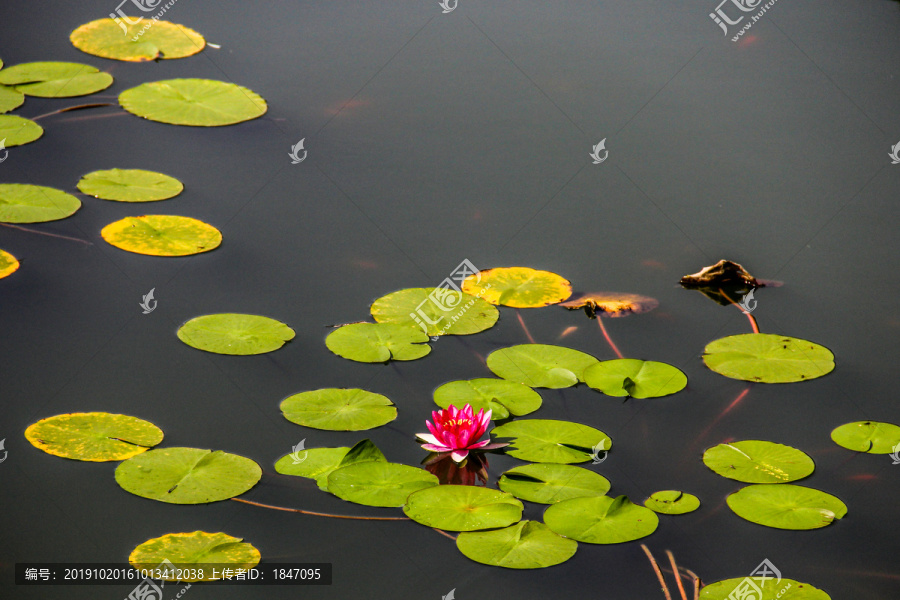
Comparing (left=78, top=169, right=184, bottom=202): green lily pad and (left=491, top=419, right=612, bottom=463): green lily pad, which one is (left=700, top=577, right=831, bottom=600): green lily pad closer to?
(left=491, top=419, right=612, bottom=463): green lily pad

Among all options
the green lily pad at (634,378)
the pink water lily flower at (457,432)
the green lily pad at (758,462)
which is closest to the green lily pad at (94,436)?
the pink water lily flower at (457,432)

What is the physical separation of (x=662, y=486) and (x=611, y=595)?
1.33ft

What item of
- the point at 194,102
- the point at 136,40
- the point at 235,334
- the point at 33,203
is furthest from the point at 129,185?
the point at 136,40

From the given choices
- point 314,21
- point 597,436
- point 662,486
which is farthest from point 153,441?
point 314,21

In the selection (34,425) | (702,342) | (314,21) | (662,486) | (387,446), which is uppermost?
(314,21)

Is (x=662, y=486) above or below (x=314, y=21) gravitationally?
below

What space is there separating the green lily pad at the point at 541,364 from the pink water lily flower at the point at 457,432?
32 cm

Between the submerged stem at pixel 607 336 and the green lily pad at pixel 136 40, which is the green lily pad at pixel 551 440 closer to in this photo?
the submerged stem at pixel 607 336

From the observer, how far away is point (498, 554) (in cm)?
191

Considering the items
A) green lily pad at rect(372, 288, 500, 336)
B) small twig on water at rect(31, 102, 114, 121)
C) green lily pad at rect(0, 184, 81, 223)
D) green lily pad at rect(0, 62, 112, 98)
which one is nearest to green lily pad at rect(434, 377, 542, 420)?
green lily pad at rect(372, 288, 500, 336)

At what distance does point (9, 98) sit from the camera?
3.81 meters

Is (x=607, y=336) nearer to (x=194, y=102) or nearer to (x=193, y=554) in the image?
(x=193, y=554)

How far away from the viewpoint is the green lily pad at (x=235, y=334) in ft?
8.38

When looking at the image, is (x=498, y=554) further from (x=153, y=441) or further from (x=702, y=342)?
(x=702, y=342)
